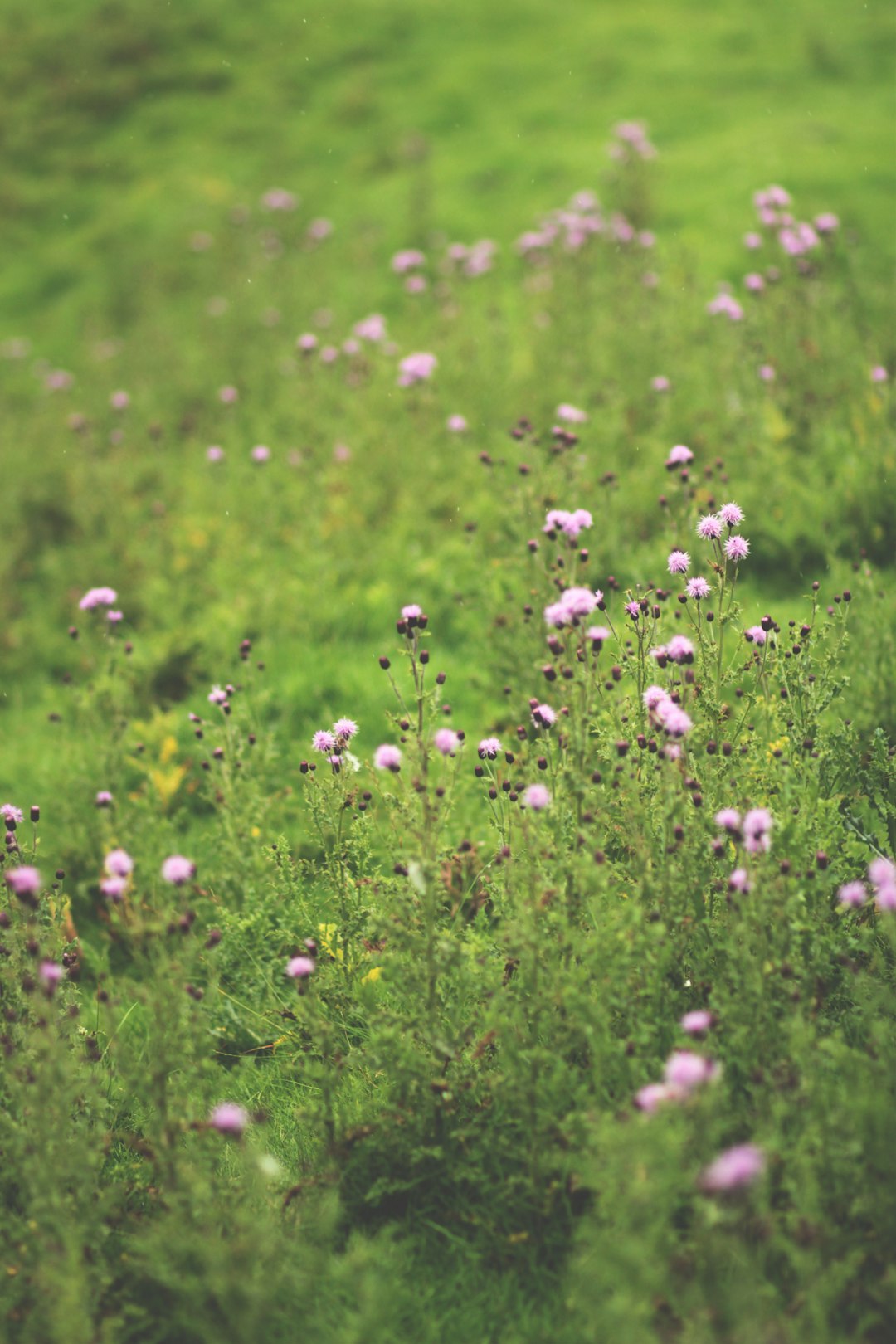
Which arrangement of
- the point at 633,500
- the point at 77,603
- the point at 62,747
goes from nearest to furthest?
the point at 62,747, the point at 633,500, the point at 77,603

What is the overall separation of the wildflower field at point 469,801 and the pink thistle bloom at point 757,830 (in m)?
0.01

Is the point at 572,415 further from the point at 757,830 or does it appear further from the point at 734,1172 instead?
the point at 734,1172

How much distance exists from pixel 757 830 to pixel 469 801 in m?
1.96

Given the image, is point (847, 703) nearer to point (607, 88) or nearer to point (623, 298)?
point (623, 298)

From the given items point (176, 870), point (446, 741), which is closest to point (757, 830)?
point (446, 741)

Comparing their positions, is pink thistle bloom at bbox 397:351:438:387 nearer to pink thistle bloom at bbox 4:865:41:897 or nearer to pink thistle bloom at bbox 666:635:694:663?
pink thistle bloom at bbox 666:635:694:663

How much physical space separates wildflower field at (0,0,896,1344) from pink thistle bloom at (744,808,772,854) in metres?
0.01

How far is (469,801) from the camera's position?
422cm

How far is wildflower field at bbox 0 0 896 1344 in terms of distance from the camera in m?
2.27

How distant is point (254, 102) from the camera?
18141mm

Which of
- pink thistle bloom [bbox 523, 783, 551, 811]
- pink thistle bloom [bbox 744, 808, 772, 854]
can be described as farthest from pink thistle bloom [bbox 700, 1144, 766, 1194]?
pink thistle bloom [bbox 523, 783, 551, 811]

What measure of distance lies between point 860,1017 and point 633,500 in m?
3.62

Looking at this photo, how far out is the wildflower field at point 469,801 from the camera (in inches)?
89.4

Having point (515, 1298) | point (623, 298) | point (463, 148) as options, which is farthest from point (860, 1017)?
point (463, 148)
